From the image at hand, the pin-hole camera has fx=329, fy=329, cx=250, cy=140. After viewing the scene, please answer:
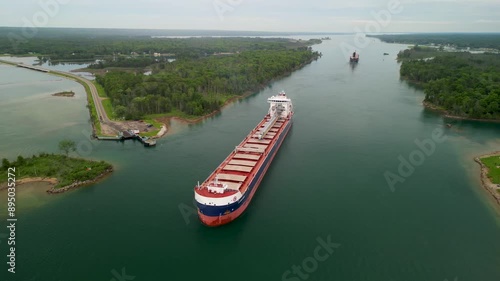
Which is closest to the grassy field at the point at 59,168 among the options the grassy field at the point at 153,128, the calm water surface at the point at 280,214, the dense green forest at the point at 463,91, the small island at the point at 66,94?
the calm water surface at the point at 280,214

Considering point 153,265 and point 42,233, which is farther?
point 42,233

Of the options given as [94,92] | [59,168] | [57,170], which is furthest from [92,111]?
[57,170]

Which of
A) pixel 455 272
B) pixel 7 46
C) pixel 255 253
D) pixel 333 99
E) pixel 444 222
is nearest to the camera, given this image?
pixel 455 272

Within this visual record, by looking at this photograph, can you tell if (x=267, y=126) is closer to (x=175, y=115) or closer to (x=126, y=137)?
(x=126, y=137)

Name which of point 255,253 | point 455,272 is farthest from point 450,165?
point 255,253

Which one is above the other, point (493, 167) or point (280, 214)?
point (493, 167)

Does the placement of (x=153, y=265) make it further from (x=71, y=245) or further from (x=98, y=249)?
(x=71, y=245)
